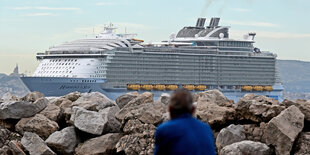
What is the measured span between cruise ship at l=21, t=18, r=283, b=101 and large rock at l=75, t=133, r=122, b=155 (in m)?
49.2

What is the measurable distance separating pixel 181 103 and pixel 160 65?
199 ft

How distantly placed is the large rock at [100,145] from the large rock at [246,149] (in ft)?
5.32

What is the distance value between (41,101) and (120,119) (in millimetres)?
1454

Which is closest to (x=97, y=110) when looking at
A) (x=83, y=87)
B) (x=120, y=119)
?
(x=120, y=119)

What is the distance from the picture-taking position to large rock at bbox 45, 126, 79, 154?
9539 millimetres

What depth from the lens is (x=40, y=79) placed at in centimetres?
5981

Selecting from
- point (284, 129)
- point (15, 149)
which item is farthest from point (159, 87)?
point (284, 129)

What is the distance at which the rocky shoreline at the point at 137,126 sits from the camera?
8.73 metres

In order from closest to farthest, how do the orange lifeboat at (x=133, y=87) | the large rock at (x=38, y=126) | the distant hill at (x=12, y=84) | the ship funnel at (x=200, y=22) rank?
the large rock at (x=38, y=126) → the orange lifeboat at (x=133, y=87) → the ship funnel at (x=200, y=22) → the distant hill at (x=12, y=84)

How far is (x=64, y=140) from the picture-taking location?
9.55 metres

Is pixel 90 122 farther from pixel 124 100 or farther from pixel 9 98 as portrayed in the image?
pixel 9 98

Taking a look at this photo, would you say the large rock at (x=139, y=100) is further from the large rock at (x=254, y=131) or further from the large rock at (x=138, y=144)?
the large rock at (x=254, y=131)

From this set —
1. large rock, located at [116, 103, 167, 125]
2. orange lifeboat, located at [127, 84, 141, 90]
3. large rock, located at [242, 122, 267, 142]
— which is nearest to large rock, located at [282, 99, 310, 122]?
large rock, located at [242, 122, 267, 142]

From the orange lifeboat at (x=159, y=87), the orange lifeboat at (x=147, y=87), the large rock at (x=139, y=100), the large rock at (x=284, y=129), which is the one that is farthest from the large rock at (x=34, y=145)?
the orange lifeboat at (x=159, y=87)
